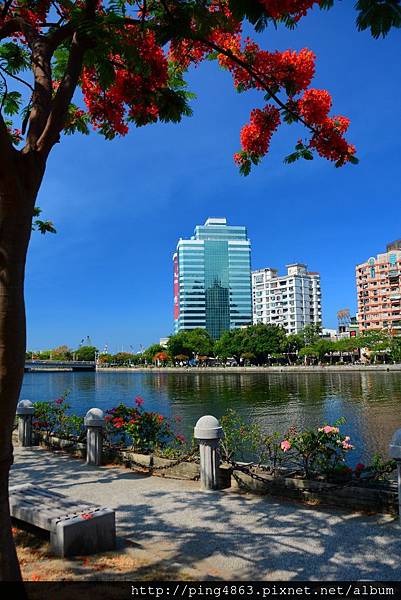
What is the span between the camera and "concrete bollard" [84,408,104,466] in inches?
379

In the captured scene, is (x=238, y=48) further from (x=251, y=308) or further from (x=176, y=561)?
(x=251, y=308)

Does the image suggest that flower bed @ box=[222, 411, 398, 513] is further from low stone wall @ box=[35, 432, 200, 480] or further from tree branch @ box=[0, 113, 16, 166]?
tree branch @ box=[0, 113, 16, 166]

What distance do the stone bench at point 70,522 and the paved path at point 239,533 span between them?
1.48 ft

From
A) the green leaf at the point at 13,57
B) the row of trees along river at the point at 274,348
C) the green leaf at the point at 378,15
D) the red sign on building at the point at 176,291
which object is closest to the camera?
the green leaf at the point at 378,15

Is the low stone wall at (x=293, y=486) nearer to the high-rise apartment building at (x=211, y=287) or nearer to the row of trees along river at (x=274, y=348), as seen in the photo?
the row of trees along river at (x=274, y=348)

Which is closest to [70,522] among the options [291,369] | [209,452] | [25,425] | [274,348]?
[209,452]

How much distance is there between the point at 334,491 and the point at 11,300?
5.72m

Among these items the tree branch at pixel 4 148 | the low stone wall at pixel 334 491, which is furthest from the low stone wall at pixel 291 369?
the tree branch at pixel 4 148

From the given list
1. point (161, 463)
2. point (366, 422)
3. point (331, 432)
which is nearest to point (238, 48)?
point (331, 432)

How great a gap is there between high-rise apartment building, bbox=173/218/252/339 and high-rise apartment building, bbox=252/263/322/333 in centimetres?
786

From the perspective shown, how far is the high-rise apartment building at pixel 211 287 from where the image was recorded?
552 feet

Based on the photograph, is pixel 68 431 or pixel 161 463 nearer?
pixel 161 463

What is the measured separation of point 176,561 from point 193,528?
116 centimetres

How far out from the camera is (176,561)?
494cm
